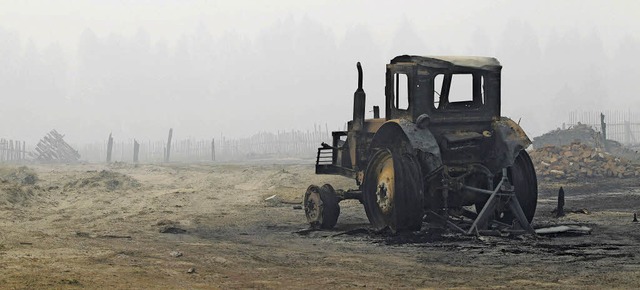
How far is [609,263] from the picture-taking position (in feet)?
33.4

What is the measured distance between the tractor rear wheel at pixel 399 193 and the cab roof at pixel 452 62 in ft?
5.23

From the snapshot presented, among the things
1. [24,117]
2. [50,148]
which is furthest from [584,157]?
[24,117]

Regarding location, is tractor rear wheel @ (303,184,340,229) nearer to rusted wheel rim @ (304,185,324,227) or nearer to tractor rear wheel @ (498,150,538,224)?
rusted wheel rim @ (304,185,324,227)

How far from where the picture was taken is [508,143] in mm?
13805

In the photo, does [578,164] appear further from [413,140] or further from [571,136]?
[413,140]

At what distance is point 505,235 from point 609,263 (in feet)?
10.1

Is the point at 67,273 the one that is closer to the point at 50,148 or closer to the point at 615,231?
the point at 615,231

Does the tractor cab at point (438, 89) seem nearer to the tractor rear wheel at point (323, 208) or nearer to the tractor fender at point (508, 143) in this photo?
the tractor fender at point (508, 143)

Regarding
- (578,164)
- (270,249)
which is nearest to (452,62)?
(270,249)

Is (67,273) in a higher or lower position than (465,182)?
lower

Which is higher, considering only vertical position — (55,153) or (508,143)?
(55,153)

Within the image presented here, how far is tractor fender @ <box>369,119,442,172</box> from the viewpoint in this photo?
13125 mm

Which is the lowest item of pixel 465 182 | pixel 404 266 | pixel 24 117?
pixel 404 266

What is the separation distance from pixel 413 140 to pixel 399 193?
2.79ft
